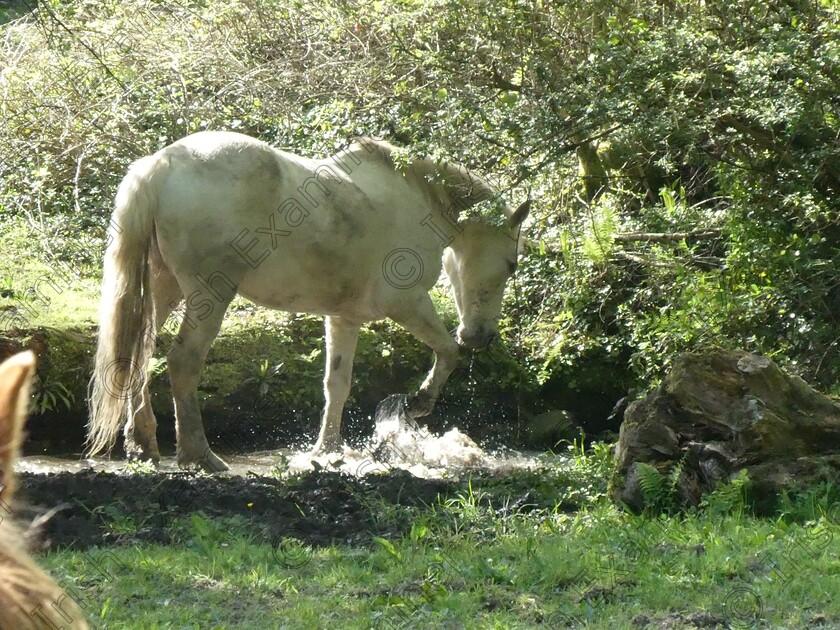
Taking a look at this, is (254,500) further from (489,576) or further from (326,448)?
(326,448)

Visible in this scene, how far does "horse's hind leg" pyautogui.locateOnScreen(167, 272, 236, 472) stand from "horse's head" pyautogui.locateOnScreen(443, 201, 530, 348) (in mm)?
2337

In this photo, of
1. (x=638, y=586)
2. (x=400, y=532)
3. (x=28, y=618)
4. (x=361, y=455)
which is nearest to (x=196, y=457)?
(x=361, y=455)

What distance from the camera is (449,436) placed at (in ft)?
29.2

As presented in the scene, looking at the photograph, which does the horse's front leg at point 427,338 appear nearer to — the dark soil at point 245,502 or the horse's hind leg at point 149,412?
the horse's hind leg at point 149,412

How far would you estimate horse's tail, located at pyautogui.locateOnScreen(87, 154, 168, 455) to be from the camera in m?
6.81

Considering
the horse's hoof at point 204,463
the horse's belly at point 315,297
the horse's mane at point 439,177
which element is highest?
the horse's mane at point 439,177

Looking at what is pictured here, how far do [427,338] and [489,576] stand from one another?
147 inches

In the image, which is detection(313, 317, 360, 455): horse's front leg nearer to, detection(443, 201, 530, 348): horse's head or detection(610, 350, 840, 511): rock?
detection(443, 201, 530, 348): horse's head

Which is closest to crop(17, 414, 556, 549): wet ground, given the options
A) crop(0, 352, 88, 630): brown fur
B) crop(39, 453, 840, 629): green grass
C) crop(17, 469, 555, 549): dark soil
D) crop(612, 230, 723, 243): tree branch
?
crop(17, 469, 555, 549): dark soil

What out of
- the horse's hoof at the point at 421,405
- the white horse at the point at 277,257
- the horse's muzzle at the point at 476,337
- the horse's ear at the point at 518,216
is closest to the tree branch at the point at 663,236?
the horse's ear at the point at 518,216

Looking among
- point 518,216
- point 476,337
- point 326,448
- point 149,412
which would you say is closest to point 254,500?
point 149,412

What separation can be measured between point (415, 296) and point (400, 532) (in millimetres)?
2904

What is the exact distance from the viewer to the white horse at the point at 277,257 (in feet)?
22.6

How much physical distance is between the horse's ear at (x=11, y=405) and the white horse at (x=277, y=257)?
572cm
